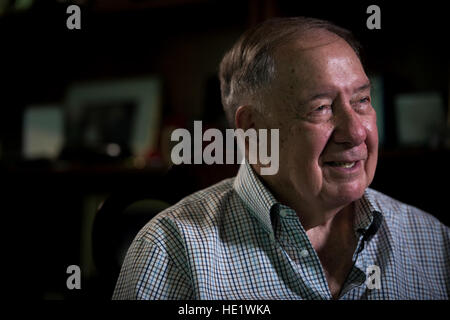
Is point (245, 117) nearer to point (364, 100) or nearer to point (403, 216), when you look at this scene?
point (364, 100)

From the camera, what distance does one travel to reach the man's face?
0.82 metres

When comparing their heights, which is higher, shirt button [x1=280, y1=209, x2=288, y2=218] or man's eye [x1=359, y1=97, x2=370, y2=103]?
man's eye [x1=359, y1=97, x2=370, y2=103]

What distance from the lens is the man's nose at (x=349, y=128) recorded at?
82cm

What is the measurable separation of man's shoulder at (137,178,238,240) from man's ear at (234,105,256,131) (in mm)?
152

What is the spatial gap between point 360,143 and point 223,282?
359 mm

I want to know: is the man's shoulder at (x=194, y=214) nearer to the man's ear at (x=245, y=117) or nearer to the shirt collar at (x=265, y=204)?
the shirt collar at (x=265, y=204)

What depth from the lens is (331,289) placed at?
0.92 metres

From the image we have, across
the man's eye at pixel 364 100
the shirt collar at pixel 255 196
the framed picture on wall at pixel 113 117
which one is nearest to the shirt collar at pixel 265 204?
the shirt collar at pixel 255 196

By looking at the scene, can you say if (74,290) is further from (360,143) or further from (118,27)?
(118,27)

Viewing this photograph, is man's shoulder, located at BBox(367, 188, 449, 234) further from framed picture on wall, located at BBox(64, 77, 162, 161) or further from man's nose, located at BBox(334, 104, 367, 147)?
framed picture on wall, located at BBox(64, 77, 162, 161)

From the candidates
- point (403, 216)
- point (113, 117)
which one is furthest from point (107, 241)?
point (113, 117)

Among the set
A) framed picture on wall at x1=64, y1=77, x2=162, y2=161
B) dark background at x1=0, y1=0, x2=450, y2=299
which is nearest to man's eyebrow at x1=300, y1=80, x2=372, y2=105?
dark background at x1=0, y1=0, x2=450, y2=299

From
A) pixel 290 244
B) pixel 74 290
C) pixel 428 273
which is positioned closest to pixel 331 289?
pixel 290 244

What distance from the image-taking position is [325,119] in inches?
32.8
